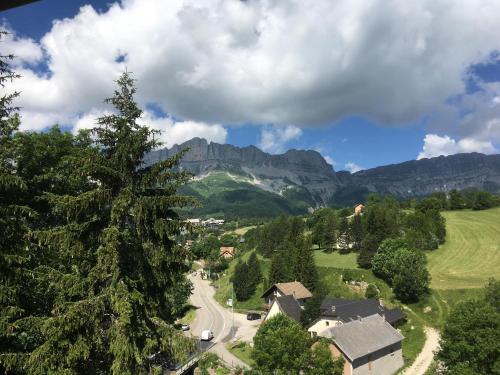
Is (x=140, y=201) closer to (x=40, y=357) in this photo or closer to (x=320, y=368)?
(x=40, y=357)

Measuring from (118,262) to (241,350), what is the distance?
5309 centimetres

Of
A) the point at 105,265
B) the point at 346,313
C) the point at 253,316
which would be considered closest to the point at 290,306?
the point at 346,313

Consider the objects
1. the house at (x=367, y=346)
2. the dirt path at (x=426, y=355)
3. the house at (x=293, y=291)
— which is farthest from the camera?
the house at (x=293, y=291)

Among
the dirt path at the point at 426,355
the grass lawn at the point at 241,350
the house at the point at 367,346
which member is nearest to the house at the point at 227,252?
the grass lawn at the point at 241,350

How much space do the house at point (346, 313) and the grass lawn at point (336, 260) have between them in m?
22.7

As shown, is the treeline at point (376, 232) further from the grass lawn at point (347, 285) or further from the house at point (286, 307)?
the house at point (286, 307)

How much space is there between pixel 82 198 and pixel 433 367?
50643 millimetres

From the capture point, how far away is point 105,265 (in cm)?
1303

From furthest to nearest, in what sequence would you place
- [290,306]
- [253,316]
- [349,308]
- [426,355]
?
[253,316] < [290,306] < [349,308] < [426,355]

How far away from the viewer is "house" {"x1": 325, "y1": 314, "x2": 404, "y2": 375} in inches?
1844

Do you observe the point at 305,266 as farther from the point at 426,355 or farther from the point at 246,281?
the point at 426,355

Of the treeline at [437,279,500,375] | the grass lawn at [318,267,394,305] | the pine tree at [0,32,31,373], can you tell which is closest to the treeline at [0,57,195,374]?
the pine tree at [0,32,31,373]

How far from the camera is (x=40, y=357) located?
12.1m

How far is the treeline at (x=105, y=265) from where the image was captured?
40.4ft
